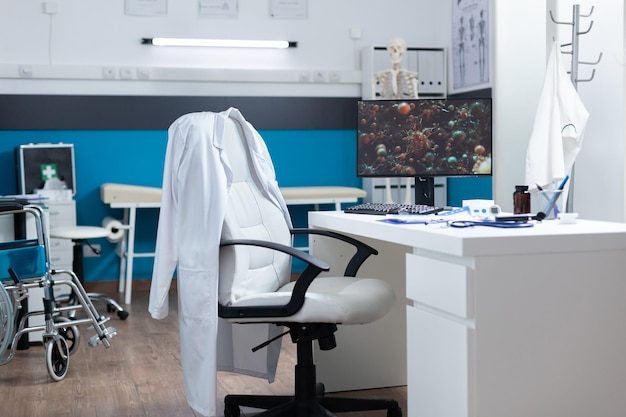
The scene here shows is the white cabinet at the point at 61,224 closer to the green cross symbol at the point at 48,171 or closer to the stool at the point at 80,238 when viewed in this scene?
the stool at the point at 80,238

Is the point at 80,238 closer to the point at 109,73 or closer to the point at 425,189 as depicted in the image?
the point at 109,73

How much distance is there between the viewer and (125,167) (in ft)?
20.5

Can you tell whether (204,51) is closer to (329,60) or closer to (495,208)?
(329,60)

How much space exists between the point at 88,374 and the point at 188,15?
11.0ft

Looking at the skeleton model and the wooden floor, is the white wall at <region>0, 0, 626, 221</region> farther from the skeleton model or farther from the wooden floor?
the wooden floor

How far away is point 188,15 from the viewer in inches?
249

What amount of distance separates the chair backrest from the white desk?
66cm

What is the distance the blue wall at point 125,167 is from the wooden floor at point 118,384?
183 cm

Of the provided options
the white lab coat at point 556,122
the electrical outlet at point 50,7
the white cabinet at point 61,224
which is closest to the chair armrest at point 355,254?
the white lab coat at point 556,122

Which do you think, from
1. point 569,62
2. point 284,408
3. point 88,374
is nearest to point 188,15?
point 569,62

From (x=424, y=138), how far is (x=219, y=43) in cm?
338

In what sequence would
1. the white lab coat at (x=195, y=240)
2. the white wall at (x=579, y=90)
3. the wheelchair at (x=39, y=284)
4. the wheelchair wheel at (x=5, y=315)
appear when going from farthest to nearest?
the white wall at (x=579, y=90)
the wheelchair at (x=39, y=284)
the wheelchair wheel at (x=5, y=315)
the white lab coat at (x=195, y=240)

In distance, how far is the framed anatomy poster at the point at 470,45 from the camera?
605 cm

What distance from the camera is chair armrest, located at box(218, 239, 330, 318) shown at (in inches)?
99.7
